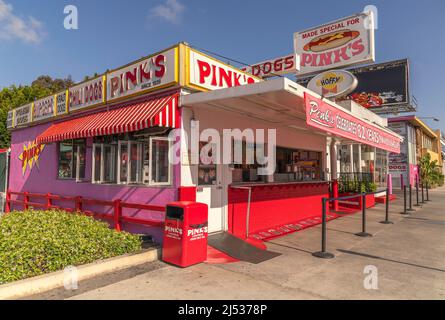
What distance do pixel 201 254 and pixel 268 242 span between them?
2327 millimetres

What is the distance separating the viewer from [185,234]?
18.5 ft

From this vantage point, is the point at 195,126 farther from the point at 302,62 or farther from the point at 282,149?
the point at 302,62

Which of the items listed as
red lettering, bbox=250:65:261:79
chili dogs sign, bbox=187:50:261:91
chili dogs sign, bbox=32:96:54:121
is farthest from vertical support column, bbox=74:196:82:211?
red lettering, bbox=250:65:261:79

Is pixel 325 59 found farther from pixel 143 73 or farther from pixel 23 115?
pixel 23 115

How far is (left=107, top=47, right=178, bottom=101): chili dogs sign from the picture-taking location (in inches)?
280

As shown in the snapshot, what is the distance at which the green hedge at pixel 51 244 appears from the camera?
4.75 m

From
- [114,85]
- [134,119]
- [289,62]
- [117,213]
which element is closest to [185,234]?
[117,213]

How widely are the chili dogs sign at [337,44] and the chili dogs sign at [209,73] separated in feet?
25.1

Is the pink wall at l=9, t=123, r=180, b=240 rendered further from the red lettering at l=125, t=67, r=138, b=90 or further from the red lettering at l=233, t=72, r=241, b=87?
the red lettering at l=233, t=72, r=241, b=87

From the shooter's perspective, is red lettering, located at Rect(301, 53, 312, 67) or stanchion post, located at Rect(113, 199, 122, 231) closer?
stanchion post, located at Rect(113, 199, 122, 231)

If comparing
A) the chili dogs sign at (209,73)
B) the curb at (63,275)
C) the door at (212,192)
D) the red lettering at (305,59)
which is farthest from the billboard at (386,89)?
the curb at (63,275)

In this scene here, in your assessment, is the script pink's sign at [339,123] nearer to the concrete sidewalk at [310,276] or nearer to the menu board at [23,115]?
the concrete sidewalk at [310,276]

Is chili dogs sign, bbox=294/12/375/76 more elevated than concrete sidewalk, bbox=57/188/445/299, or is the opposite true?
chili dogs sign, bbox=294/12/375/76

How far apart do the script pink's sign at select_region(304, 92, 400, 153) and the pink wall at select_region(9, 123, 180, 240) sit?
311cm
